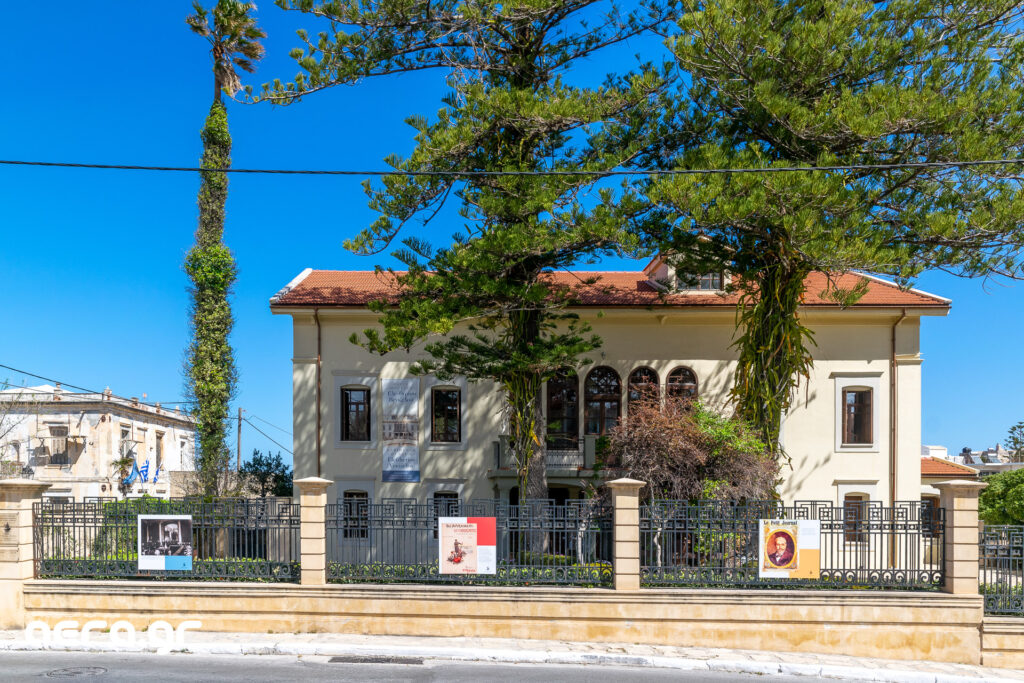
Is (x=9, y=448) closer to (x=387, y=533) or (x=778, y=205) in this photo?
(x=387, y=533)

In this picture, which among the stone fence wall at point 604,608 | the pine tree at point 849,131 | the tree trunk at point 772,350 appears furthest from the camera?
the tree trunk at point 772,350

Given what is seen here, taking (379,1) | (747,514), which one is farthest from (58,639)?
(379,1)

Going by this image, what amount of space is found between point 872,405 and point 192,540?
19140 mm

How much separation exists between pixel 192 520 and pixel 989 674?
1333 cm

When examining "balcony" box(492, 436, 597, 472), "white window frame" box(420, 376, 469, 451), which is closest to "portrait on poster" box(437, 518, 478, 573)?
"balcony" box(492, 436, 597, 472)

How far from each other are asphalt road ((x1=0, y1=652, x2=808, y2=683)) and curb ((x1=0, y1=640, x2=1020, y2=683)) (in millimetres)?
202

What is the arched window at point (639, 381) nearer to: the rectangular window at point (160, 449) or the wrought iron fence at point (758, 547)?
the wrought iron fence at point (758, 547)

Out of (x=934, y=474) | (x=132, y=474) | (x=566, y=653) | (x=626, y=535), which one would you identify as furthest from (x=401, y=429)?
(x=132, y=474)

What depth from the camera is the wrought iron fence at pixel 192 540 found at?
43.5 feet

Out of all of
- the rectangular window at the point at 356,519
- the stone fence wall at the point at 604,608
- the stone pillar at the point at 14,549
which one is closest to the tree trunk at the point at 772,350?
the stone fence wall at the point at 604,608

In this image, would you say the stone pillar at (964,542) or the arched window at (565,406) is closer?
the stone pillar at (964,542)

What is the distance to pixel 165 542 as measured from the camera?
1334 centimetres

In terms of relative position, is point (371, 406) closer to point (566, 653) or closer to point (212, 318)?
→ point (212, 318)

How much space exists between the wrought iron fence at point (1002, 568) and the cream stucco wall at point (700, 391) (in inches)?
381
